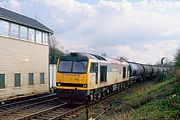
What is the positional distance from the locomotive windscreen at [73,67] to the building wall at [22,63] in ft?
15.4

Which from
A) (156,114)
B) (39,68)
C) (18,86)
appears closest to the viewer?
(156,114)

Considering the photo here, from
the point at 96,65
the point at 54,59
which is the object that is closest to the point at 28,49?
the point at 96,65

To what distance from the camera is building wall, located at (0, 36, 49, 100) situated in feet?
66.3

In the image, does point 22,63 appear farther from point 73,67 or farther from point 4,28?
point 73,67

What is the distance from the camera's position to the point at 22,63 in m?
22.6

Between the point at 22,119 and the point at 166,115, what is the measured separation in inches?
257

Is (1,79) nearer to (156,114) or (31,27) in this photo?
(31,27)

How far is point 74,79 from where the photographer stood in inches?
677

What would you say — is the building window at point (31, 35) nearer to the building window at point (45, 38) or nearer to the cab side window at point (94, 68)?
the building window at point (45, 38)

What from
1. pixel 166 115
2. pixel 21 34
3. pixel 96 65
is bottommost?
pixel 166 115

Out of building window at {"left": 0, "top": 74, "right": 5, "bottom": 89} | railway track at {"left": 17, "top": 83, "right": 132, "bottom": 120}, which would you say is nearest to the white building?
building window at {"left": 0, "top": 74, "right": 5, "bottom": 89}

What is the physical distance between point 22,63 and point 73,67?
6551 millimetres

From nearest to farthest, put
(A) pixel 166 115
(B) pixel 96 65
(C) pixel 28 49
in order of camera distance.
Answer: (A) pixel 166 115, (B) pixel 96 65, (C) pixel 28 49

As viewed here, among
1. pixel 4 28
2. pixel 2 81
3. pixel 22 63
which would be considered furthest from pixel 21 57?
pixel 2 81
